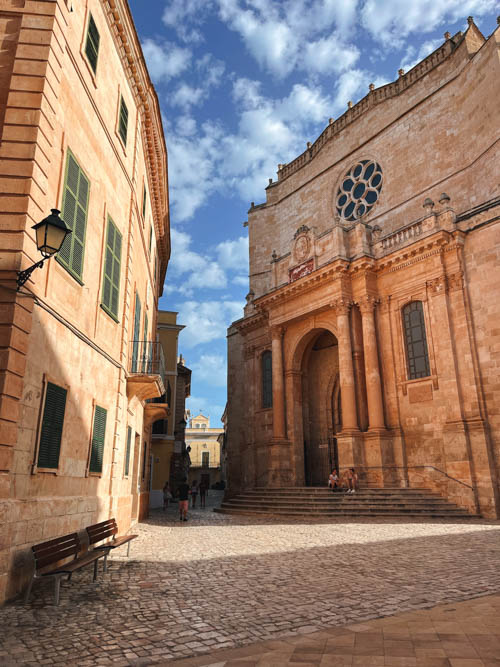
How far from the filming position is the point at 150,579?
7582mm

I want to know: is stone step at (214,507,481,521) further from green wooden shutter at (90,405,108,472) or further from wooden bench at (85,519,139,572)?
green wooden shutter at (90,405,108,472)

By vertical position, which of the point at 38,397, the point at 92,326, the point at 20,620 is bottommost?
the point at 20,620

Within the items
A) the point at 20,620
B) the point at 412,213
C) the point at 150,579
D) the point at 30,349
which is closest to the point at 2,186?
the point at 30,349

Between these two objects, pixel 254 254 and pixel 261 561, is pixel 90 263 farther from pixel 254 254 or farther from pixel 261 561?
pixel 254 254

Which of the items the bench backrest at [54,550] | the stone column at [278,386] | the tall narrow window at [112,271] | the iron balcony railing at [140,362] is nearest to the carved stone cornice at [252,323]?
the stone column at [278,386]

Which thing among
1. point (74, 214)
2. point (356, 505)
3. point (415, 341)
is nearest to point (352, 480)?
point (356, 505)

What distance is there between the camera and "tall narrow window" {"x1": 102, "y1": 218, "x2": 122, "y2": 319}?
11211 millimetres

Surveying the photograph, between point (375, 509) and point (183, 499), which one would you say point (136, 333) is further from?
→ point (375, 509)

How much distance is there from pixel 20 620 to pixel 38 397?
3.14m

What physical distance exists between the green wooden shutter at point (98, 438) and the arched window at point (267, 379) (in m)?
17.5

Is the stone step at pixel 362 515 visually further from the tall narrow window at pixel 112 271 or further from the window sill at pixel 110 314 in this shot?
the tall narrow window at pixel 112 271

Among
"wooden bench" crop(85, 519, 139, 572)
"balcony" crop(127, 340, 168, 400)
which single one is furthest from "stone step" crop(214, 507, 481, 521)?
"wooden bench" crop(85, 519, 139, 572)

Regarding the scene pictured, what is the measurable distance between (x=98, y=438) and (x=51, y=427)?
2600mm

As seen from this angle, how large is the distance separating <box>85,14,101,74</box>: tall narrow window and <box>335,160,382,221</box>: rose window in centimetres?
1956
